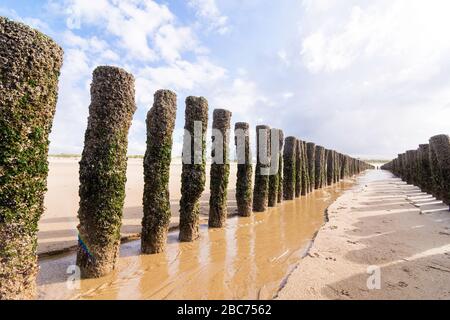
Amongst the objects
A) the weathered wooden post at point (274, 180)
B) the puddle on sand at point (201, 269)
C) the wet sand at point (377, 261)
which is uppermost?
the weathered wooden post at point (274, 180)

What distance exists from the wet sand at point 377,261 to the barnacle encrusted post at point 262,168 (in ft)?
12.5

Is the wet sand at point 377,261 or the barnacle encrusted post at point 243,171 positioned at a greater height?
the barnacle encrusted post at point 243,171

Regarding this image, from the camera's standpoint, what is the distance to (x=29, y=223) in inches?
167

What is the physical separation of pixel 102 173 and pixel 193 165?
312cm

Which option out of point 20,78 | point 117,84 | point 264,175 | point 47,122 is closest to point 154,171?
point 117,84

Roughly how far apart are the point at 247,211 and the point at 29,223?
28.8 feet

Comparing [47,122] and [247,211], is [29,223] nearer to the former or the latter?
[47,122]

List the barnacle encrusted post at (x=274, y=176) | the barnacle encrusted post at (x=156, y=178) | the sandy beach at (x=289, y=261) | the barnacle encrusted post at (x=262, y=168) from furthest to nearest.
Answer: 1. the barnacle encrusted post at (x=274, y=176)
2. the barnacle encrusted post at (x=262, y=168)
3. the barnacle encrusted post at (x=156, y=178)
4. the sandy beach at (x=289, y=261)

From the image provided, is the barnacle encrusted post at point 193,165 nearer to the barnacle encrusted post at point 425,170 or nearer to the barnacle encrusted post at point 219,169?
the barnacle encrusted post at point 219,169

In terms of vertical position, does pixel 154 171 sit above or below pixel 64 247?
above

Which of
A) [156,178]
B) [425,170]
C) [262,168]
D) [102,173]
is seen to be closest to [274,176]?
[262,168]

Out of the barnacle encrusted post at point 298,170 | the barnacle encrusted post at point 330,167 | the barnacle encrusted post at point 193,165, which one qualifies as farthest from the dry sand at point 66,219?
the barnacle encrusted post at point 330,167

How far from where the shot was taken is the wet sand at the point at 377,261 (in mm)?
4656
